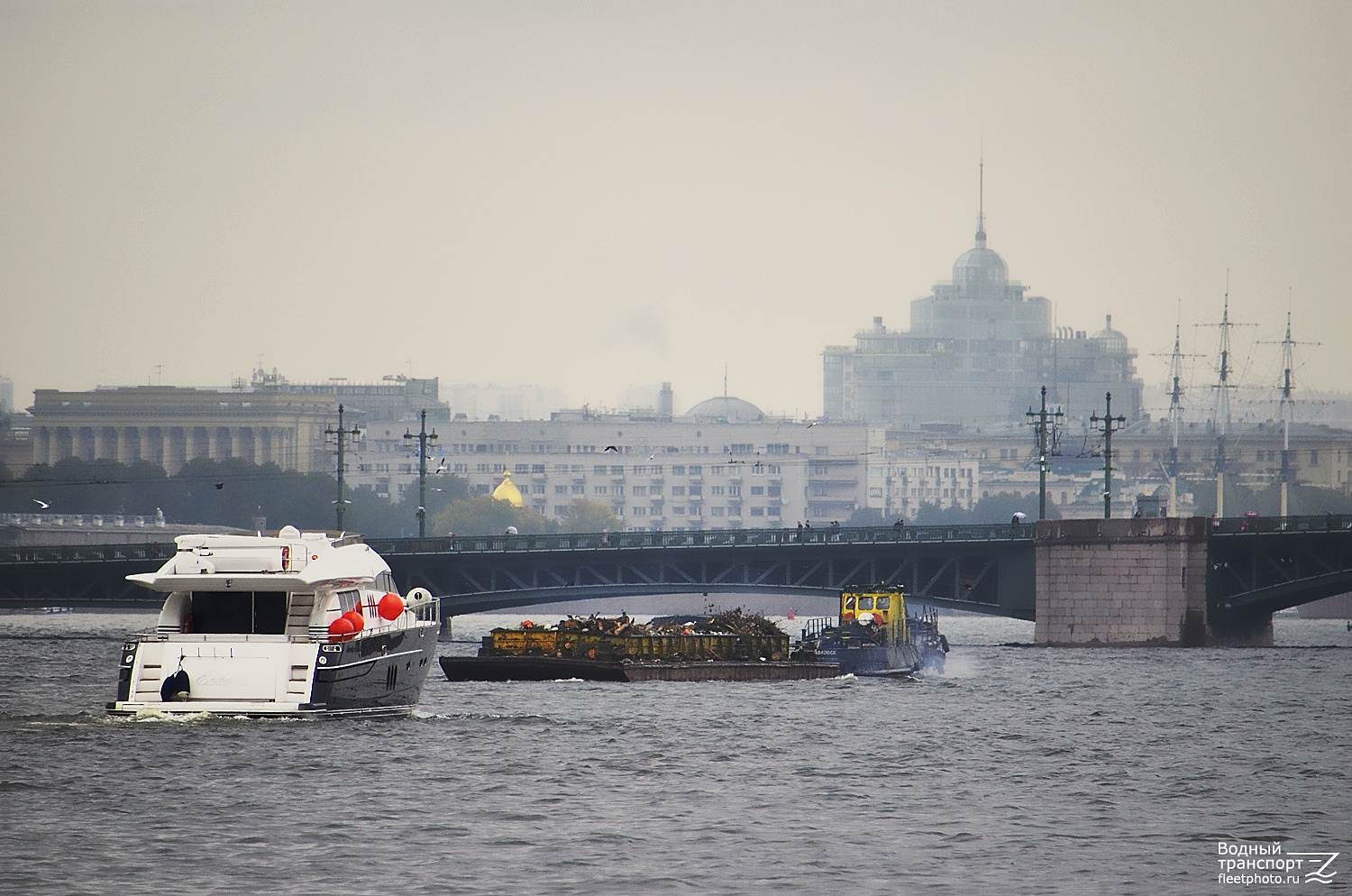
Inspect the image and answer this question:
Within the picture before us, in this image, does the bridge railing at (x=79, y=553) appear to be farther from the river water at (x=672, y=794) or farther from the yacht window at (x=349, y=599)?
the yacht window at (x=349, y=599)

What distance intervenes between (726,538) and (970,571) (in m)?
13.3

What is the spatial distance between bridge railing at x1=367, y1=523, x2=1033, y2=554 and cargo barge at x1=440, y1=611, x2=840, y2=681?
27186 millimetres

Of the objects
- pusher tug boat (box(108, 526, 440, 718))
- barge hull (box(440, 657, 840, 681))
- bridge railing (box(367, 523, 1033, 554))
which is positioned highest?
bridge railing (box(367, 523, 1033, 554))

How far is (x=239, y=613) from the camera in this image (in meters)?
59.2

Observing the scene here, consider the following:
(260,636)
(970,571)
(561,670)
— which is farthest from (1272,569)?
(260,636)

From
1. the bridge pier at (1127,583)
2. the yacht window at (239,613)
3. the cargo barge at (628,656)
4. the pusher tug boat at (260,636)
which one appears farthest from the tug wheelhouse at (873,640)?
the yacht window at (239,613)

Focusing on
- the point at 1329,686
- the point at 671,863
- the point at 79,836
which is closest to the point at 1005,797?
the point at 671,863

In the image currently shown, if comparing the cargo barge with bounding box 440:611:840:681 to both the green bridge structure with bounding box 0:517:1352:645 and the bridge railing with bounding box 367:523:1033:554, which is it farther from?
the bridge railing with bounding box 367:523:1033:554

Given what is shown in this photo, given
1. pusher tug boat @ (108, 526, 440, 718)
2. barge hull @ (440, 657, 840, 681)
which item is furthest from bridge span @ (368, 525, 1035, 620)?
pusher tug boat @ (108, 526, 440, 718)

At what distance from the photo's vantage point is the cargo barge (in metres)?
83.9

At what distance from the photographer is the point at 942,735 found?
213 ft

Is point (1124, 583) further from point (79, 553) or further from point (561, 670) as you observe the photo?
point (79, 553)

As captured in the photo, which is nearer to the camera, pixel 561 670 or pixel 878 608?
pixel 561 670

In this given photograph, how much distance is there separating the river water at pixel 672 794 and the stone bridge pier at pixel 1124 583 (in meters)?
36.3
